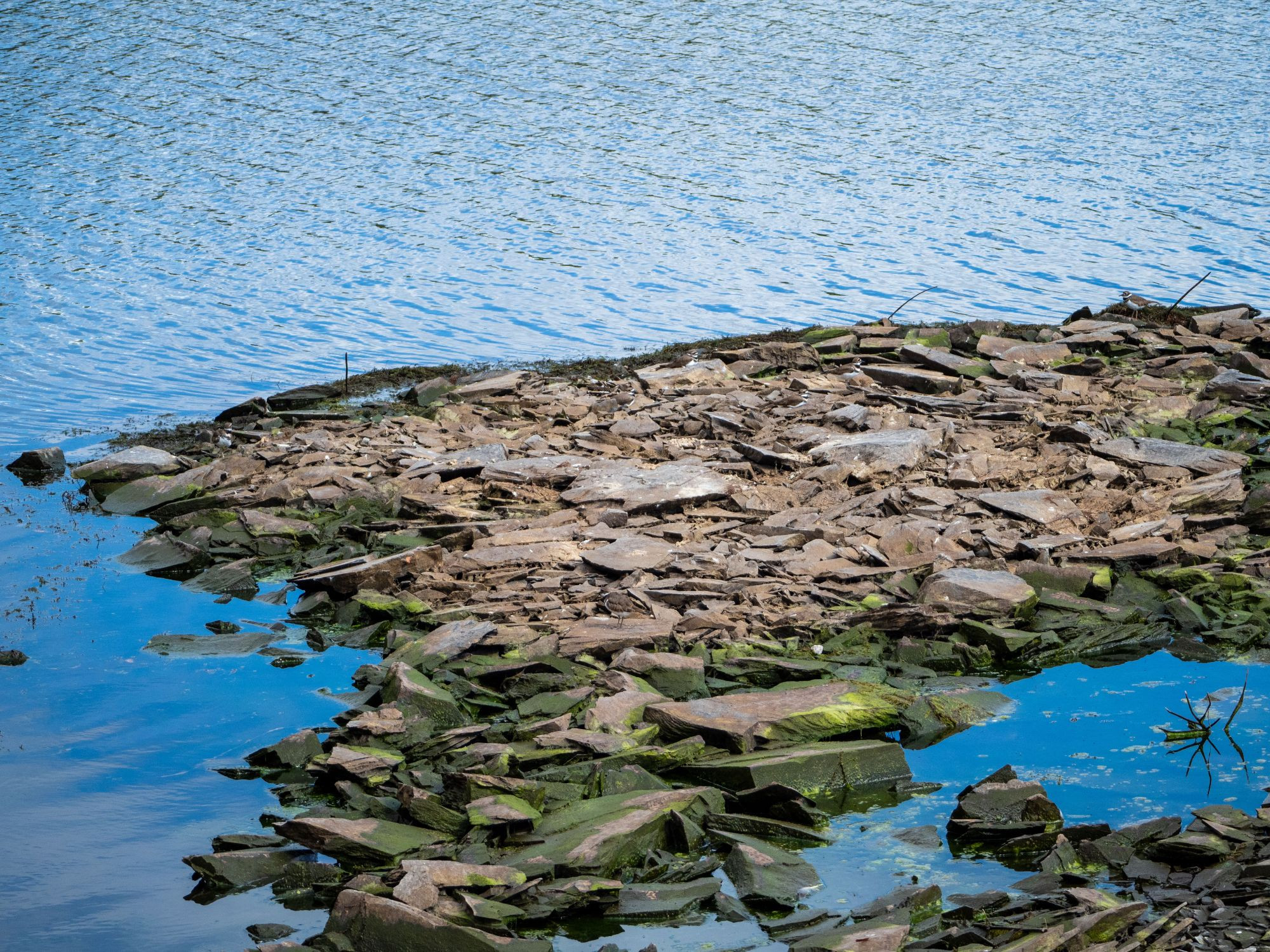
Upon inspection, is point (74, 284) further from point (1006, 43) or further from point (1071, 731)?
point (1006, 43)

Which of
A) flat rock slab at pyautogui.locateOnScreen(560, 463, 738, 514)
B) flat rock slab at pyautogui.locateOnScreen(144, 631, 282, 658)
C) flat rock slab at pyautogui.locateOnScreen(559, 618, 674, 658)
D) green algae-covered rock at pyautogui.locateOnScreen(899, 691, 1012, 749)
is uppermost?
flat rock slab at pyautogui.locateOnScreen(560, 463, 738, 514)

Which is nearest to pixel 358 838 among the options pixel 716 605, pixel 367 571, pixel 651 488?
pixel 716 605

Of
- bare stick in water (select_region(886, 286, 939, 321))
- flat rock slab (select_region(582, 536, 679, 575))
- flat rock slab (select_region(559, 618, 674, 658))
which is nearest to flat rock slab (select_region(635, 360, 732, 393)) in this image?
bare stick in water (select_region(886, 286, 939, 321))

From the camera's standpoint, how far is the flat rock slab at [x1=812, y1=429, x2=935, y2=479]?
8969mm

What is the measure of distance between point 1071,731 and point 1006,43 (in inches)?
1193

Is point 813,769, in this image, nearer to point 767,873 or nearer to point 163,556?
point 767,873

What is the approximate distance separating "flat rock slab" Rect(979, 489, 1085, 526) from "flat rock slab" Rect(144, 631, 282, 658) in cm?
486

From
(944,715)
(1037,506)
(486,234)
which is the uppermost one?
(486,234)

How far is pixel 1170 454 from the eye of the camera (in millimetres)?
9039

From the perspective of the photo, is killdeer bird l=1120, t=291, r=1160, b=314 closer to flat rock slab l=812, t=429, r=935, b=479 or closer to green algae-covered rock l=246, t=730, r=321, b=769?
flat rock slab l=812, t=429, r=935, b=479

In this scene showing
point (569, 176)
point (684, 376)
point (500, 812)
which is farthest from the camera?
point (569, 176)

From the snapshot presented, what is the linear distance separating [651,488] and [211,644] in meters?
3.25

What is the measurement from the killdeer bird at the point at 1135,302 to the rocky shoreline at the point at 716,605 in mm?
1876

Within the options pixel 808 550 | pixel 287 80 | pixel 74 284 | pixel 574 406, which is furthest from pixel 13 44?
pixel 808 550
